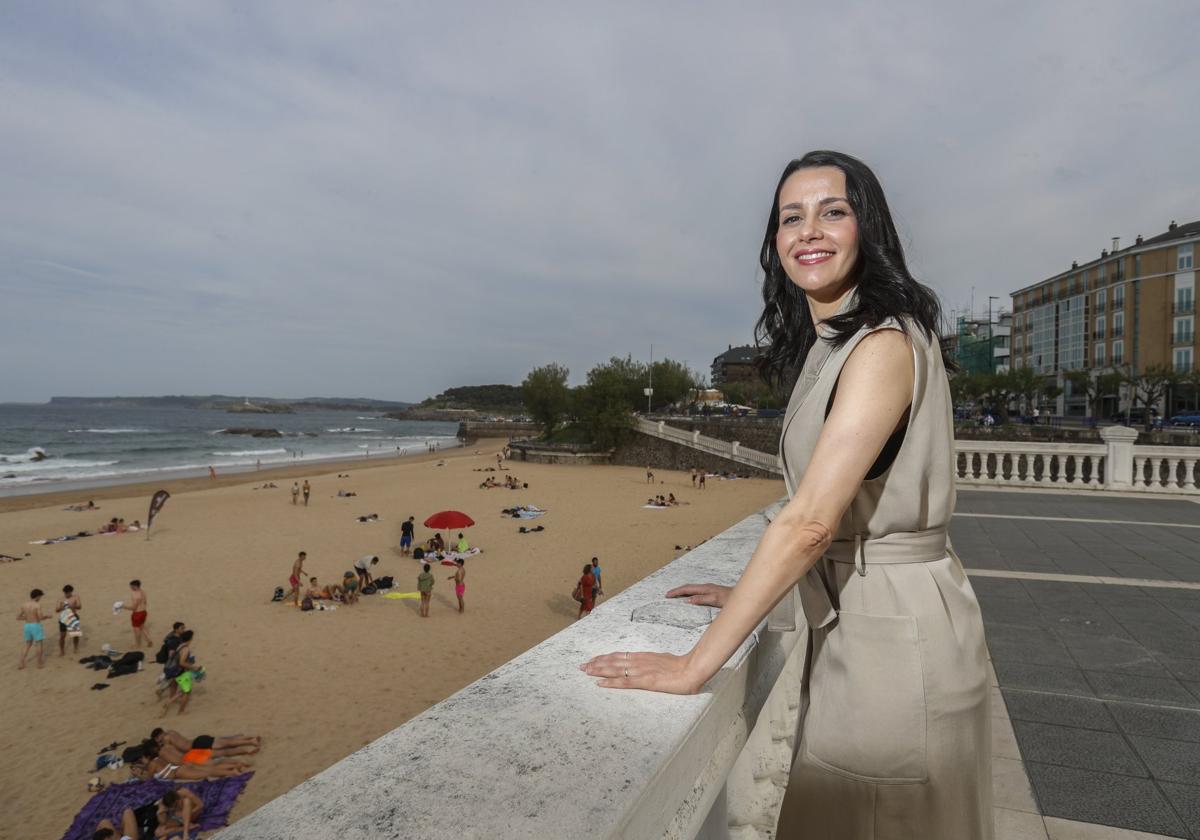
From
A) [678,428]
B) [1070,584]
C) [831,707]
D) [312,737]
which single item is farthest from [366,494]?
[831,707]

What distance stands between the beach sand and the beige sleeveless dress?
2.43 feet

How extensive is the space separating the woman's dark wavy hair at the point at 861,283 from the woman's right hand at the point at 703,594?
2.28 feet

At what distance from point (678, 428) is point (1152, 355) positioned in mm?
38891

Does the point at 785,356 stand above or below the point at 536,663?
above

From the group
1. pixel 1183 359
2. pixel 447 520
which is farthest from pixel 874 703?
pixel 1183 359

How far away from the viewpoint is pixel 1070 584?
5.38 meters

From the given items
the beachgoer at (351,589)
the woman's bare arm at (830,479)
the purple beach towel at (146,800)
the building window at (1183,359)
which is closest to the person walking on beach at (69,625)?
the beachgoer at (351,589)

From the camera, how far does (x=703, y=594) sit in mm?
1913

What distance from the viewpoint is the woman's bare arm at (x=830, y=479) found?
3.70 ft

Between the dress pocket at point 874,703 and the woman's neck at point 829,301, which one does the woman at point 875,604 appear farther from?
the woman's neck at point 829,301

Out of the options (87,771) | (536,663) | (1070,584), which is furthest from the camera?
(87,771)

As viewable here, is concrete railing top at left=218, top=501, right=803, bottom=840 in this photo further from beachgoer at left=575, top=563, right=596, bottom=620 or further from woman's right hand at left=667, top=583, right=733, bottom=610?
beachgoer at left=575, top=563, right=596, bottom=620

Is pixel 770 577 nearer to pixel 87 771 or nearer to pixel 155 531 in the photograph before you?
pixel 87 771

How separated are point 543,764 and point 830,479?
0.69 m
